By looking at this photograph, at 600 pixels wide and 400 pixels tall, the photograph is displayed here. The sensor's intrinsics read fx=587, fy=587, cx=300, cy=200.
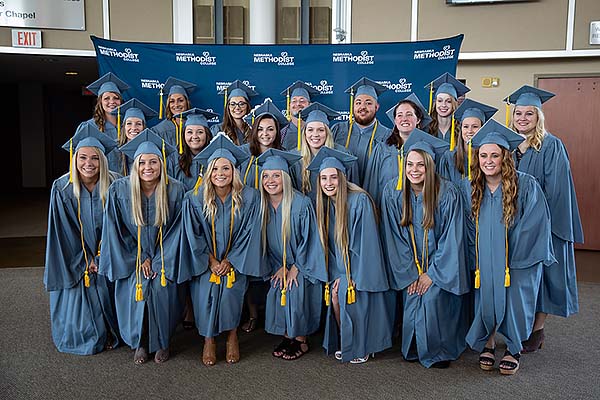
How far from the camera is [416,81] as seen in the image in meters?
6.13

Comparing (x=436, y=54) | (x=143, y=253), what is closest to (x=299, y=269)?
(x=143, y=253)

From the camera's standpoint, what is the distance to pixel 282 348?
159 inches

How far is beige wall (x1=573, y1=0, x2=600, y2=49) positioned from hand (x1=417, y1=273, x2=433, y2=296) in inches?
201

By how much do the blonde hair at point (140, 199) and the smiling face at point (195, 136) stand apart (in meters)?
0.78

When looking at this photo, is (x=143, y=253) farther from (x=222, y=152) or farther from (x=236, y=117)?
(x=236, y=117)

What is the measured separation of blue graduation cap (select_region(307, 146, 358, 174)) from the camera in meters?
3.87

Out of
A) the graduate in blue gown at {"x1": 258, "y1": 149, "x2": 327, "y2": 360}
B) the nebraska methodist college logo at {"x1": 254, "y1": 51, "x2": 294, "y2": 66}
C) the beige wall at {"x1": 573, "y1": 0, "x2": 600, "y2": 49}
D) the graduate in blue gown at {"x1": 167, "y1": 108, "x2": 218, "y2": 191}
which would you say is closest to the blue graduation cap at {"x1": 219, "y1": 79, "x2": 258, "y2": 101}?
the graduate in blue gown at {"x1": 167, "y1": 108, "x2": 218, "y2": 191}

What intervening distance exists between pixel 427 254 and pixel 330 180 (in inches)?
31.5

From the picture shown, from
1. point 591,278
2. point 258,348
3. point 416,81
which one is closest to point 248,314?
point 258,348

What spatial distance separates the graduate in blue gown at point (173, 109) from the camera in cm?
521

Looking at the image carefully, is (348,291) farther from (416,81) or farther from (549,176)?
(416,81)

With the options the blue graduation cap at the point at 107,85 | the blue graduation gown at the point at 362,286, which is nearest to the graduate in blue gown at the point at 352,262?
the blue graduation gown at the point at 362,286

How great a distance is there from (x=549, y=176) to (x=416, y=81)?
2391mm

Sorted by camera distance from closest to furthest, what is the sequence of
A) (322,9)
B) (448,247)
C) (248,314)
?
(448,247), (248,314), (322,9)
